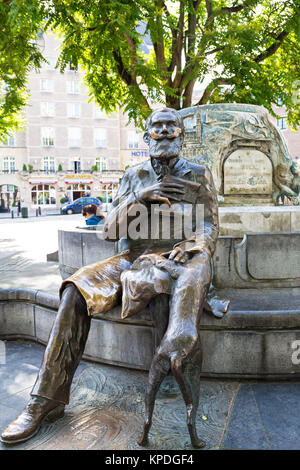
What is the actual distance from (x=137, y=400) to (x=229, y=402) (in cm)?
66

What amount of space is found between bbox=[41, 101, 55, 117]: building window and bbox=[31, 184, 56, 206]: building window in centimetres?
870

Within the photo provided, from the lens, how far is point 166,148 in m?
2.75

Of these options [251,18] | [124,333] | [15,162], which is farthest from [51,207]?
[124,333]

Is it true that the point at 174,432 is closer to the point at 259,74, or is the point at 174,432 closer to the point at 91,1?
the point at 91,1

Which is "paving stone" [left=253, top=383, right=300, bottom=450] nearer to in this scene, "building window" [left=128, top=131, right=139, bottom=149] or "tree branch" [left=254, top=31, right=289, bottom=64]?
"tree branch" [left=254, top=31, right=289, bottom=64]

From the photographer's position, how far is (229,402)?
2.61m

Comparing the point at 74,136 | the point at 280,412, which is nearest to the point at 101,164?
the point at 74,136

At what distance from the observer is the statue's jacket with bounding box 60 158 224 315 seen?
264 cm

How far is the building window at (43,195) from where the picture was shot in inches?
1740

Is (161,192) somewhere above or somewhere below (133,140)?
below

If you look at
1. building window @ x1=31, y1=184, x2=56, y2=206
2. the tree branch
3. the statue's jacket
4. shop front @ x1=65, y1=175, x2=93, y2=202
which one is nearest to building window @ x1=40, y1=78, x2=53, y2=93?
shop front @ x1=65, y1=175, x2=93, y2=202

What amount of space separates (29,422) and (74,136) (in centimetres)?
4639

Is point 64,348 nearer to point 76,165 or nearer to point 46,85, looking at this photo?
point 76,165

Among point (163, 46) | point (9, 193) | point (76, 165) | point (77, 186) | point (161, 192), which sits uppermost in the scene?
point (163, 46)
